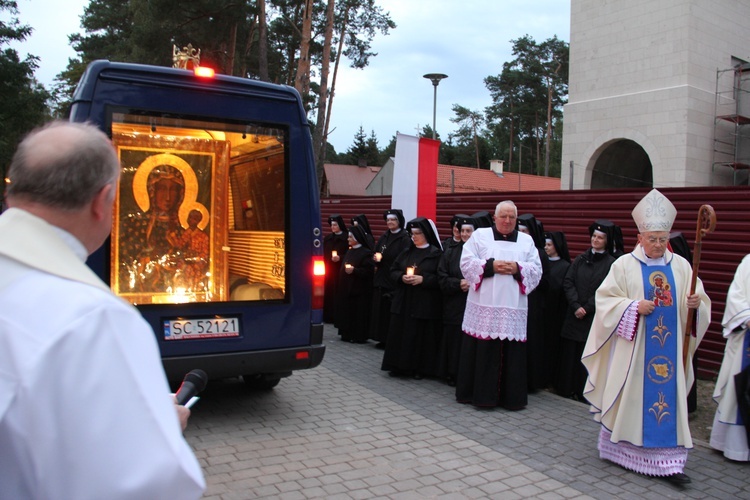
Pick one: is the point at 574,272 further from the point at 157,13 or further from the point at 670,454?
the point at 157,13

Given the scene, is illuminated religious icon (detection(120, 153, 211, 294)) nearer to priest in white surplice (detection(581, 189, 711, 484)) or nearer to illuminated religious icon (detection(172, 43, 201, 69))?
illuminated religious icon (detection(172, 43, 201, 69))

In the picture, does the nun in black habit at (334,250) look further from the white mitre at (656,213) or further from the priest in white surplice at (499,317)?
the white mitre at (656,213)

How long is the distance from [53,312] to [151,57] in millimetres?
23224

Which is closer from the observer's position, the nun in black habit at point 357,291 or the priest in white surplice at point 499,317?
the priest in white surplice at point 499,317

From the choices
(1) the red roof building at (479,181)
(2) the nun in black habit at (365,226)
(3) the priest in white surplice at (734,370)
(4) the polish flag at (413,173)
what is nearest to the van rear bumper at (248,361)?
(3) the priest in white surplice at (734,370)

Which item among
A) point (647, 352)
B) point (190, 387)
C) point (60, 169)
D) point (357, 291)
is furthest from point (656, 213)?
point (357, 291)

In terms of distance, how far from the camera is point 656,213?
16.5 ft

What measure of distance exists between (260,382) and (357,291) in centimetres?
371

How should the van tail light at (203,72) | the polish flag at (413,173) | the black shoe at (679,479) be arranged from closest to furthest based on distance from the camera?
the black shoe at (679,479), the van tail light at (203,72), the polish flag at (413,173)

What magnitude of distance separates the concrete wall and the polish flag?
9251 millimetres

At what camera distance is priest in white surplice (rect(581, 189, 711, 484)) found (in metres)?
4.86

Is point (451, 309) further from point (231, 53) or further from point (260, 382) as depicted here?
point (231, 53)

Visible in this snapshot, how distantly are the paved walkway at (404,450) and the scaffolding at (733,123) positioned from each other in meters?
12.8

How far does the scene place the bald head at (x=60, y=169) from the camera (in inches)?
50.9
